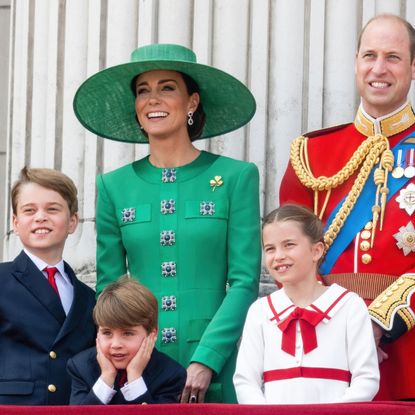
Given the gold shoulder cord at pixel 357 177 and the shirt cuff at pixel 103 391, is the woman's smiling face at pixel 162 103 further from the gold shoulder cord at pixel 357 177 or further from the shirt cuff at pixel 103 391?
the shirt cuff at pixel 103 391

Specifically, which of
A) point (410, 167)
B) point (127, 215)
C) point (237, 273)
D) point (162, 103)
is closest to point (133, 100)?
point (162, 103)

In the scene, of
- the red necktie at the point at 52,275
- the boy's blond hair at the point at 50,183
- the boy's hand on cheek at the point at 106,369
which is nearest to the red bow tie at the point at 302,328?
the boy's hand on cheek at the point at 106,369

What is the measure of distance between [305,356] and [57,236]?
3.42 ft

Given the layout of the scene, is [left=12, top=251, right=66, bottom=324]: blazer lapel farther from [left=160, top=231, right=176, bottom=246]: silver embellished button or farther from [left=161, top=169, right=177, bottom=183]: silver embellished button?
[left=161, top=169, right=177, bottom=183]: silver embellished button

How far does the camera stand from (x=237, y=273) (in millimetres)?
5688

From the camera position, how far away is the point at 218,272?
5.75 m

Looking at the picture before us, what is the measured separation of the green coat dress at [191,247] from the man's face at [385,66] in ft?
1.64

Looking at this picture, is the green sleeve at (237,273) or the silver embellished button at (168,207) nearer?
the green sleeve at (237,273)

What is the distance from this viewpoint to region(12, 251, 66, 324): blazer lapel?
562cm

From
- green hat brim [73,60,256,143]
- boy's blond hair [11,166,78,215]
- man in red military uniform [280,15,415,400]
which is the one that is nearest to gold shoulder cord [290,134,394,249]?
man in red military uniform [280,15,415,400]

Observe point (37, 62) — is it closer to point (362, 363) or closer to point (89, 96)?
point (89, 96)

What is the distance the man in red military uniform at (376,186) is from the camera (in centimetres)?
550

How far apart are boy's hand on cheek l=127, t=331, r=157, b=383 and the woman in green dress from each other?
20 cm

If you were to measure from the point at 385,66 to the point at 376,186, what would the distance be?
410mm
